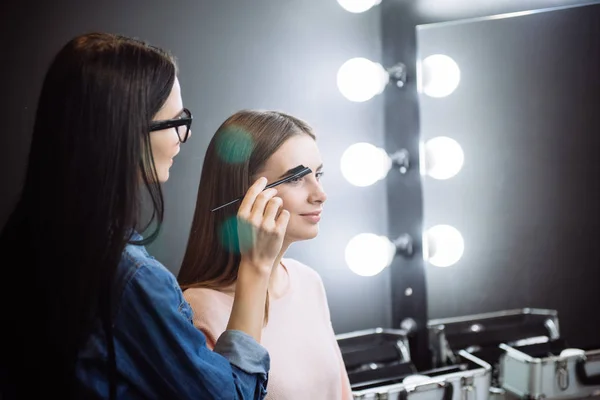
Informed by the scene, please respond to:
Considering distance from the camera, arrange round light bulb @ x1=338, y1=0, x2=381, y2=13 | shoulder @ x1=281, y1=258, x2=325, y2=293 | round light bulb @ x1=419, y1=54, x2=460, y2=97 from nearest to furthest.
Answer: shoulder @ x1=281, y1=258, x2=325, y2=293, round light bulb @ x1=338, y1=0, x2=381, y2=13, round light bulb @ x1=419, y1=54, x2=460, y2=97

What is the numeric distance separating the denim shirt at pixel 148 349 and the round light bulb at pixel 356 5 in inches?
29.0

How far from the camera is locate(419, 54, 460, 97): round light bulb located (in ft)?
3.99

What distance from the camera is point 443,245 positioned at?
49.2 inches

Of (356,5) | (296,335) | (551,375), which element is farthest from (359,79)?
(551,375)

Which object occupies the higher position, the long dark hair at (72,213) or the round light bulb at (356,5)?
the round light bulb at (356,5)

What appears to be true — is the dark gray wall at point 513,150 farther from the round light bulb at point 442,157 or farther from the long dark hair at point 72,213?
the long dark hair at point 72,213

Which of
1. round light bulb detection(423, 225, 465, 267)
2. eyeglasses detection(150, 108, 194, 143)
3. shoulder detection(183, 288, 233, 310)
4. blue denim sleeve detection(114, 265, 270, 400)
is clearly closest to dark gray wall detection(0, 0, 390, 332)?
round light bulb detection(423, 225, 465, 267)

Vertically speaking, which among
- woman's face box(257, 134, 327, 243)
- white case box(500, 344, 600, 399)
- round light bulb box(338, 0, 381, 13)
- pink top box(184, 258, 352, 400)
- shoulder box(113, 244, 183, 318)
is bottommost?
white case box(500, 344, 600, 399)

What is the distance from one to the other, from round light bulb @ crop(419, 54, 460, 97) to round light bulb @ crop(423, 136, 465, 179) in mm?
100

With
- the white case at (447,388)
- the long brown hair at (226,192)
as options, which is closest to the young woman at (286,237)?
the long brown hair at (226,192)

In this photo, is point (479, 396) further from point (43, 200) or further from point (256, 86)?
point (43, 200)

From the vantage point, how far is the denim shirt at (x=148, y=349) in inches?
20.7

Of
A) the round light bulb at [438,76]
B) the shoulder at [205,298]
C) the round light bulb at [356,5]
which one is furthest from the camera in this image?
the round light bulb at [438,76]

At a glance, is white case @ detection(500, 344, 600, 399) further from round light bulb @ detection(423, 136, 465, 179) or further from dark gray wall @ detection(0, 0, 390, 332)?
round light bulb @ detection(423, 136, 465, 179)
